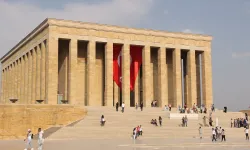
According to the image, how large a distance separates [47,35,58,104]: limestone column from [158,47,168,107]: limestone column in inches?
492

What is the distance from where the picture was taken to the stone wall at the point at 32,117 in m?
29.4

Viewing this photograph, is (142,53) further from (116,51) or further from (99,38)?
(99,38)

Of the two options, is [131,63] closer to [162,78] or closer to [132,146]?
[162,78]

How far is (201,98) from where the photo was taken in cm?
4734

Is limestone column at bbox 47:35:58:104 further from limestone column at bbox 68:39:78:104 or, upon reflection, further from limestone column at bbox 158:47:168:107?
limestone column at bbox 158:47:168:107

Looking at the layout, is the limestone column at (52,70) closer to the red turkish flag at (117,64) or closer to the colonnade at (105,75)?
the colonnade at (105,75)

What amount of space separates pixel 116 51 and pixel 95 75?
3.74m

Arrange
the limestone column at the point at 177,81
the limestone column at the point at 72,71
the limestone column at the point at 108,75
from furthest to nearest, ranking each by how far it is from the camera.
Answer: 1. the limestone column at the point at 177,81
2. the limestone column at the point at 108,75
3. the limestone column at the point at 72,71

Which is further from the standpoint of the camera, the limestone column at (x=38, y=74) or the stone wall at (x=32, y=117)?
the limestone column at (x=38, y=74)

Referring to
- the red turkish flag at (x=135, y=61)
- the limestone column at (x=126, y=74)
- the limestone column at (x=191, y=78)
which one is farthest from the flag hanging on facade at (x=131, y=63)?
the limestone column at (x=191, y=78)

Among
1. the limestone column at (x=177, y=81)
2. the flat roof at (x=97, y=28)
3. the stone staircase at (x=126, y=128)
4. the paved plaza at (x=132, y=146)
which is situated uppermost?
the flat roof at (x=97, y=28)

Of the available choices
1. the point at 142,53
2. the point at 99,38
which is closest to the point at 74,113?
the point at 99,38

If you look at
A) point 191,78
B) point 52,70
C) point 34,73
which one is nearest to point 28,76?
point 34,73

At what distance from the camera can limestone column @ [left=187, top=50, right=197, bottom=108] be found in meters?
46.3
